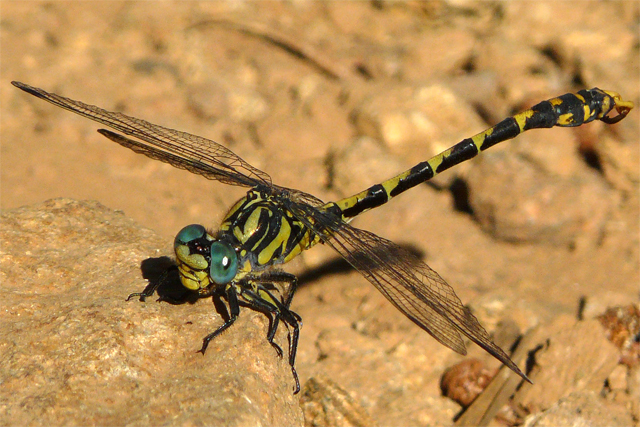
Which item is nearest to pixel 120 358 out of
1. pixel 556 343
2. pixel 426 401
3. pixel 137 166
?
pixel 426 401

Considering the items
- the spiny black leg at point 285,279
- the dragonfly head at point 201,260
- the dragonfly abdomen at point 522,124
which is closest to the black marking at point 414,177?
the dragonfly abdomen at point 522,124

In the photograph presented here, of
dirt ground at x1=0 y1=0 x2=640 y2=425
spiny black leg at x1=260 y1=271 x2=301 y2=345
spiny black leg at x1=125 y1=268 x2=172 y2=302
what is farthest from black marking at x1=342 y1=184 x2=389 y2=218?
spiny black leg at x1=125 y1=268 x2=172 y2=302

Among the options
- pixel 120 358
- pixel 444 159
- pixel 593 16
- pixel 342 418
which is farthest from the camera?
pixel 593 16

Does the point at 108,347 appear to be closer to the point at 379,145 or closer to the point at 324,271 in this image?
the point at 324,271

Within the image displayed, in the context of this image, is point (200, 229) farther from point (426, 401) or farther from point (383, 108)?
point (383, 108)

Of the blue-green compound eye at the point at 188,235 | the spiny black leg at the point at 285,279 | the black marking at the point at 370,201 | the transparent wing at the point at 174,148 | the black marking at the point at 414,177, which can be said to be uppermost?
the transparent wing at the point at 174,148

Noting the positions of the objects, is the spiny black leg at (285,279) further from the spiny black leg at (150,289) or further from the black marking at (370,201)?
the black marking at (370,201)
